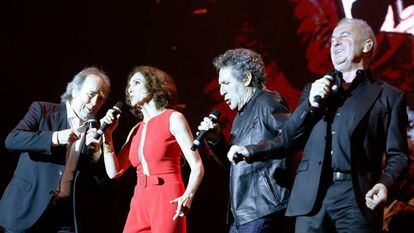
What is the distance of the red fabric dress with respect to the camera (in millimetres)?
3004

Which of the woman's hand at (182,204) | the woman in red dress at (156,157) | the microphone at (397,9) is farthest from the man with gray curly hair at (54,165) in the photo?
the microphone at (397,9)

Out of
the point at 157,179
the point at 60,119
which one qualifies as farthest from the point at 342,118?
the point at 60,119

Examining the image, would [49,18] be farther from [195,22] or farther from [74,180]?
[74,180]

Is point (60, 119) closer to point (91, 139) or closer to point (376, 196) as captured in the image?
point (91, 139)

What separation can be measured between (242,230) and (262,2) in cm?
274

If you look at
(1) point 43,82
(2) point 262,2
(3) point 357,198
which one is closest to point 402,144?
(3) point 357,198

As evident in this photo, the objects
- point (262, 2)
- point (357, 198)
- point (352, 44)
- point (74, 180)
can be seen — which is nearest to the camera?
point (357, 198)

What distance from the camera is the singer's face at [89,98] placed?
3539 mm

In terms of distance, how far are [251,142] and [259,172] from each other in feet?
0.56

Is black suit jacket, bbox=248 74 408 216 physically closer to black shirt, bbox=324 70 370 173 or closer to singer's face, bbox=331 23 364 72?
black shirt, bbox=324 70 370 173

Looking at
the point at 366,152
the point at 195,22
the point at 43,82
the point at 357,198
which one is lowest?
the point at 357,198

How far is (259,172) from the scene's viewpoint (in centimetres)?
283

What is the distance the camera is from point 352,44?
2.62 metres

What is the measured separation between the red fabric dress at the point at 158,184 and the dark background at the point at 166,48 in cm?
153
